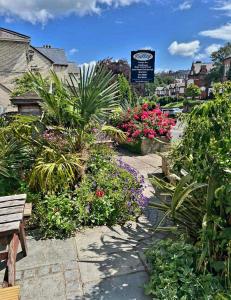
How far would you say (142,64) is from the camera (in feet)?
40.9

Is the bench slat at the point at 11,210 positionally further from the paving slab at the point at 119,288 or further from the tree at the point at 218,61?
the tree at the point at 218,61

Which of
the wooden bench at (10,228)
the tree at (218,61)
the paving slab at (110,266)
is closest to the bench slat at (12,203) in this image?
the wooden bench at (10,228)

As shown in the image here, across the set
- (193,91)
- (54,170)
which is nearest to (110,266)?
(54,170)

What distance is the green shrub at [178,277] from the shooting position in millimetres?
2113

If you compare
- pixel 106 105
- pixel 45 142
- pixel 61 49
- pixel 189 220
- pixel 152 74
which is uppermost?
pixel 61 49

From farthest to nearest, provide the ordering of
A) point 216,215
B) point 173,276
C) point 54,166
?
point 54,166 < point 216,215 < point 173,276

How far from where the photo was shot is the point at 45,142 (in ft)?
12.8

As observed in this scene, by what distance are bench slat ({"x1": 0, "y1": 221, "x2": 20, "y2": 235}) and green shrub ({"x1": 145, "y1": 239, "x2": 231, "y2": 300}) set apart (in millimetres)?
1206

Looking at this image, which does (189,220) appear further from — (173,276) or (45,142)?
(45,142)

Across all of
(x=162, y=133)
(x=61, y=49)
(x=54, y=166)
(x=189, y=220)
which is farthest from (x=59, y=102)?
(x=61, y=49)

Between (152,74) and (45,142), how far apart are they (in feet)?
31.9

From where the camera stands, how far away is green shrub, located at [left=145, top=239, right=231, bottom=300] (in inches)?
83.2

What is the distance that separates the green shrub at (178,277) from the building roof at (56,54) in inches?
1273

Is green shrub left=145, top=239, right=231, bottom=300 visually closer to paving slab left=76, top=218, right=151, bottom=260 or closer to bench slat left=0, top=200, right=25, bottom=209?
paving slab left=76, top=218, right=151, bottom=260
